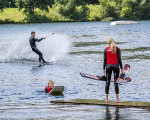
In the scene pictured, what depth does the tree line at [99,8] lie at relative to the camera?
114m

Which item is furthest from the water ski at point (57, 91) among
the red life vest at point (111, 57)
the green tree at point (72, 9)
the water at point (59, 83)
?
the green tree at point (72, 9)

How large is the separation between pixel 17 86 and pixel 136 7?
10307 cm

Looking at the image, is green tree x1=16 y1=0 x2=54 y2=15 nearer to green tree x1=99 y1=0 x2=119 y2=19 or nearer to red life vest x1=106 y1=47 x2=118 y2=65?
green tree x1=99 y1=0 x2=119 y2=19

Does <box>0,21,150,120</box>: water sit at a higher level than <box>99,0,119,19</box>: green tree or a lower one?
lower

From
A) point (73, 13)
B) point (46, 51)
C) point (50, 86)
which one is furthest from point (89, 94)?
point (73, 13)

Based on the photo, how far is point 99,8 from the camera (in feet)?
388

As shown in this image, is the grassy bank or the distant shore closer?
Answer: the distant shore

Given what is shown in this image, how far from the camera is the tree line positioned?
4469 inches

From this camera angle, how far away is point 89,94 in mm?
15445

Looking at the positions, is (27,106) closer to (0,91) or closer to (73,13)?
(0,91)

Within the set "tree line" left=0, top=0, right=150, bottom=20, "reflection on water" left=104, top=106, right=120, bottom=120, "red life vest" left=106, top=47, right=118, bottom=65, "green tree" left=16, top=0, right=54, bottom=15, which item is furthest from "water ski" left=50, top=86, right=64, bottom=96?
"green tree" left=16, top=0, right=54, bottom=15

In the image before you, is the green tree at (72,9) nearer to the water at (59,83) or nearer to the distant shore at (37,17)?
the distant shore at (37,17)

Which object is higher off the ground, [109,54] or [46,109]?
[109,54]

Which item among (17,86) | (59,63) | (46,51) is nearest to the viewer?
(17,86)
